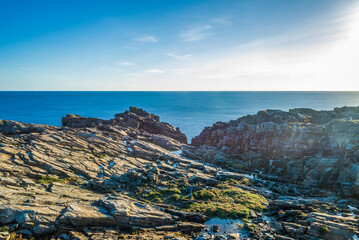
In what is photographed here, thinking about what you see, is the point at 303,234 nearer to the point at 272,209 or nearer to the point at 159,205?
the point at 272,209

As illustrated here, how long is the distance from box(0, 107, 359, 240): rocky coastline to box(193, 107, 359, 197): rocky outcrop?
0.80 ft

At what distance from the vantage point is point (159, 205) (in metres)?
29.5

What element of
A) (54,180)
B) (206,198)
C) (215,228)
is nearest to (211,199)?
(206,198)

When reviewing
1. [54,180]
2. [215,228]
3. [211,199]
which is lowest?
[215,228]

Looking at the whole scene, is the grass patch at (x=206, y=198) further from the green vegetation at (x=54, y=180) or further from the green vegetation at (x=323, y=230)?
the green vegetation at (x=54, y=180)

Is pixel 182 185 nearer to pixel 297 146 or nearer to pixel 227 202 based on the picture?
pixel 227 202

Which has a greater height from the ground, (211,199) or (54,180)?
(54,180)

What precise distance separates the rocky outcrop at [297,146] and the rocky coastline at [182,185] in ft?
0.80

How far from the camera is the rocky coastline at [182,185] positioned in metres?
23.6

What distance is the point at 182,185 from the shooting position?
121 feet

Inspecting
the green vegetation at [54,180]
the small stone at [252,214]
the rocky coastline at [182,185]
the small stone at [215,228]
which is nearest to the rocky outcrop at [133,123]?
the rocky coastline at [182,185]

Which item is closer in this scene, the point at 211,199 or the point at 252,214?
the point at 252,214

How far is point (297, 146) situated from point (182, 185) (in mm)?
33198

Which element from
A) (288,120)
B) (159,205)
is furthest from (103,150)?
(288,120)
